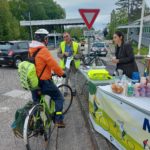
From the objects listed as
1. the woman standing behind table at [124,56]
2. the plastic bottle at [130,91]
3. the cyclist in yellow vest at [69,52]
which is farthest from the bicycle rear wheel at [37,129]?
the cyclist in yellow vest at [69,52]

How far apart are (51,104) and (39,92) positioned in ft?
2.11

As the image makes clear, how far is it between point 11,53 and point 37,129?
11.3 metres

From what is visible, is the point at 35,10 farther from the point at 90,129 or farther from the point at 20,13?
the point at 90,129

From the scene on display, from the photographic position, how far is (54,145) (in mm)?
4660

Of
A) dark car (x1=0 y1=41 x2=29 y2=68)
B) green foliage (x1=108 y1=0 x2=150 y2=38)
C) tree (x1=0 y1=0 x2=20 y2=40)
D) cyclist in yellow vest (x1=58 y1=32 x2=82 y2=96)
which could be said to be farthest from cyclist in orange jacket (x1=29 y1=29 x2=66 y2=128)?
green foliage (x1=108 y1=0 x2=150 y2=38)

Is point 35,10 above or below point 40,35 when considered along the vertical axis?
above

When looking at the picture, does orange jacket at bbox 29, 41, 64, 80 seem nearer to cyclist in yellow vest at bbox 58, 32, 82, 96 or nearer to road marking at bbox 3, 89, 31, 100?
cyclist in yellow vest at bbox 58, 32, 82, 96

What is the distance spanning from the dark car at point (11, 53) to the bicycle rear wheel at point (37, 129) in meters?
10.8

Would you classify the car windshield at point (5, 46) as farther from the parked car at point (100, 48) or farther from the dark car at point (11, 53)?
the parked car at point (100, 48)

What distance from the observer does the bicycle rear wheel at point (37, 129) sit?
3.95 m

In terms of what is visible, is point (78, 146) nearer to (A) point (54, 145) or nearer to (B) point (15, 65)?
(A) point (54, 145)

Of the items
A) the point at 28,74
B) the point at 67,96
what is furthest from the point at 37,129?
the point at 67,96

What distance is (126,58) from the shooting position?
223 inches

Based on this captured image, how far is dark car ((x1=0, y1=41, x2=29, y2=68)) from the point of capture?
14.9 meters
